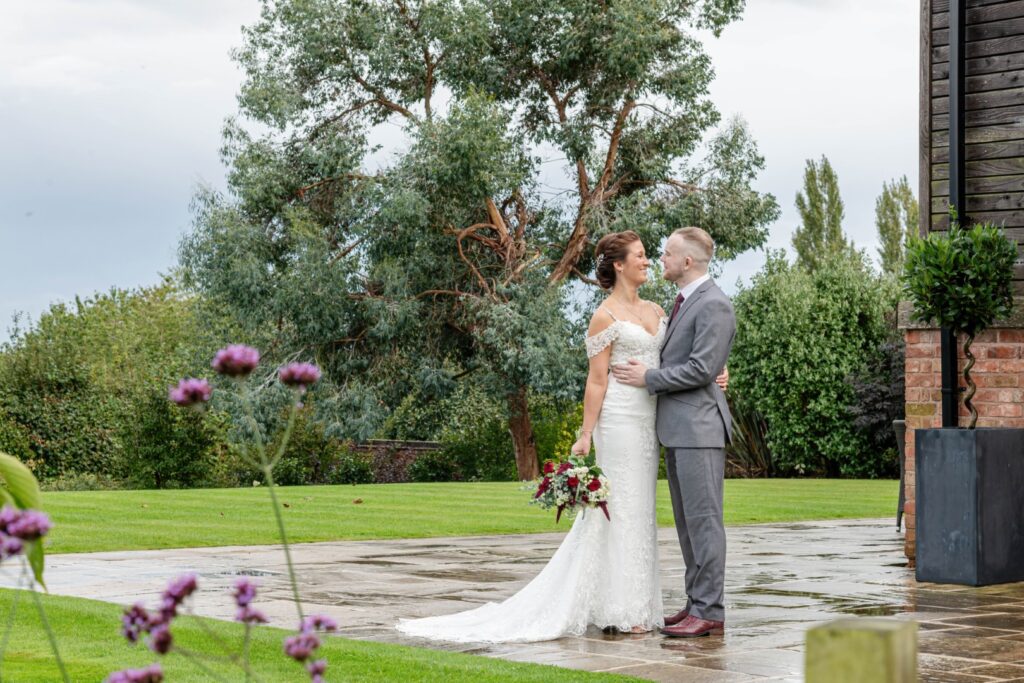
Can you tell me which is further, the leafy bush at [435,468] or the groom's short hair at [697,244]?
the leafy bush at [435,468]

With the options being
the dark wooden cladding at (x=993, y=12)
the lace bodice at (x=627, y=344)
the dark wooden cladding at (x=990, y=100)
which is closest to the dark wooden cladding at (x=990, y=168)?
the dark wooden cladding at (x=990, y=100)

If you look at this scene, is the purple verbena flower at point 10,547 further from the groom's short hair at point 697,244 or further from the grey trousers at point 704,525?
the groom's short hair at point 697,244

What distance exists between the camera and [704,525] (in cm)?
693

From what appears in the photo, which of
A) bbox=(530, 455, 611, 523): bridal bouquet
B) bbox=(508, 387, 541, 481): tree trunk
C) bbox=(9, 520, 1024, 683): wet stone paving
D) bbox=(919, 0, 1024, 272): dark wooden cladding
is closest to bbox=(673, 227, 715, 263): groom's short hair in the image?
bbox=(530, 455, 611, 523): bridal bouquet

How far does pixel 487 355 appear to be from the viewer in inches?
1150

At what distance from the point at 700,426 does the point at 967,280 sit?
3432 millimetres

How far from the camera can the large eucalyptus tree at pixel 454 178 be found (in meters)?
28.0

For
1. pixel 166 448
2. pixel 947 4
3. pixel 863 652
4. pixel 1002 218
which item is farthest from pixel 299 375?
pixel 166 448

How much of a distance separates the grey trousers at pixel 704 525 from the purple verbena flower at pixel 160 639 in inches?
209

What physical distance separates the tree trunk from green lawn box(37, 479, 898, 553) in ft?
20.6

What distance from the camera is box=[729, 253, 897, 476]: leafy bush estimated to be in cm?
3122

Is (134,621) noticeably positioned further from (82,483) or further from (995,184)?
(82,483)

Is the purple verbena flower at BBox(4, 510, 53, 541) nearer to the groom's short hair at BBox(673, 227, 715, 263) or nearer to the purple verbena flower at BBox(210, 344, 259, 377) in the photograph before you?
the purple verbena flower at BBox(210, 344, 259, 377)

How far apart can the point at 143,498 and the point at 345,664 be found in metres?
13.6
